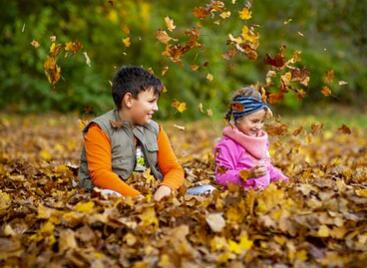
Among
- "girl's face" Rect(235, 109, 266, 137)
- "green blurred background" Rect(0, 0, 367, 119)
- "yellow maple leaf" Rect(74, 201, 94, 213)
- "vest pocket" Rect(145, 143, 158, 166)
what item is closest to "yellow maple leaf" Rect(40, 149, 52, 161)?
"vest pocket" Rect(145, 143, 158, 166)

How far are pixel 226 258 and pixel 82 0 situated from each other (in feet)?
27.6

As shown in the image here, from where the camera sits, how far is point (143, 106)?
435 centimetres

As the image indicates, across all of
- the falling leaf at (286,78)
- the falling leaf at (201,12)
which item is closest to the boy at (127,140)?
the falling leaf at (201,12)

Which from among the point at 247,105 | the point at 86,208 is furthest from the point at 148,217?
the point at 247,105

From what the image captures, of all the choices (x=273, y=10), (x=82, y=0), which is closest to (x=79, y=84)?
(x=82, y=0)

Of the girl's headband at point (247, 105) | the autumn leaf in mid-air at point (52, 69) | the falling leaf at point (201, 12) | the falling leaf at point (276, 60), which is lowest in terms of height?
the girl's headband at point (247, 105)

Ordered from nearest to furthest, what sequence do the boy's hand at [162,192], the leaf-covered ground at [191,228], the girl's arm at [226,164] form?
the leaf-covered ground at [191,228] < the boy's hand at [162,192] < the girl's arm at [226,164]

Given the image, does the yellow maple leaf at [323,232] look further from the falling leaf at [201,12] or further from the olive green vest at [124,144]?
the falling leaf at [201,12]

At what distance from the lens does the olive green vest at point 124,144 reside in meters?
4.34

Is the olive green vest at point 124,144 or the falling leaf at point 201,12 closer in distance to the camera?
the olive green vest at point 124,144

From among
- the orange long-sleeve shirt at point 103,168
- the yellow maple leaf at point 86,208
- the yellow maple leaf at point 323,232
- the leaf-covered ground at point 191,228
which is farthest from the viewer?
the orange long-sleeve shirt at point 103,168

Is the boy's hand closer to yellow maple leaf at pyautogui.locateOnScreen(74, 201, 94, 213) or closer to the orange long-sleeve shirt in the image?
the orange long-sleeve shirt

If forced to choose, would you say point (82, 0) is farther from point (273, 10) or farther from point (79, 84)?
point (273, 10)

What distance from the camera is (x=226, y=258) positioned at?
313 centimetres
